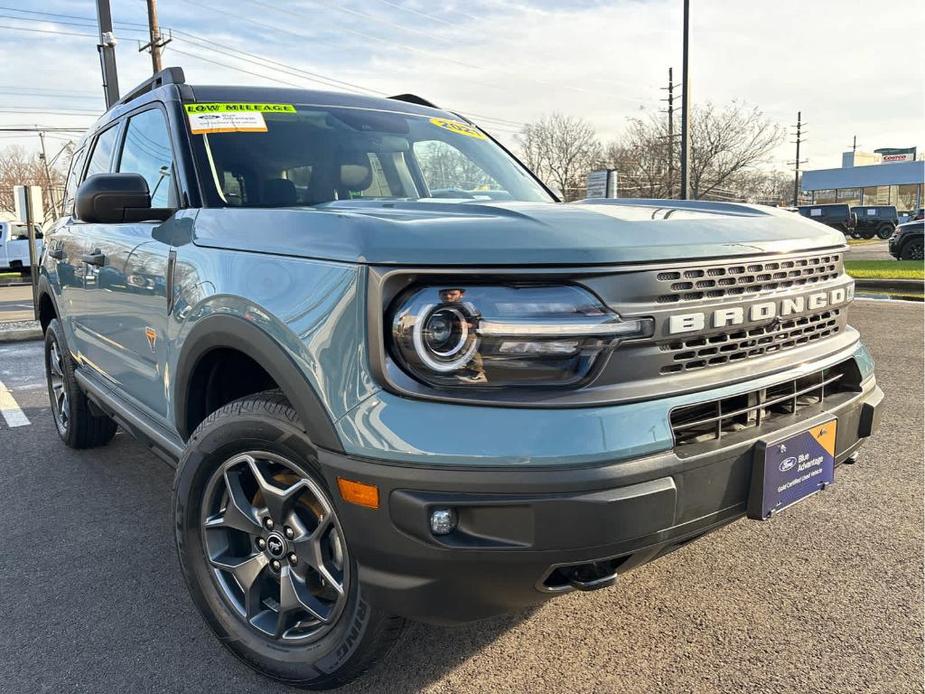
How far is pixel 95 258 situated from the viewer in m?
3.47

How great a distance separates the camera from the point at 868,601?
262cm

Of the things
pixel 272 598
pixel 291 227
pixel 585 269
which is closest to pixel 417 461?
pixel 585 269

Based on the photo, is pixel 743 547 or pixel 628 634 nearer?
pixel 628 634

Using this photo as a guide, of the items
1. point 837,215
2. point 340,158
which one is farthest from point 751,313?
point 837,215

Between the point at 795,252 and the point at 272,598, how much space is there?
1897 millimetres

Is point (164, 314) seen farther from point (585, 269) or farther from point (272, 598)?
point (585, 269)

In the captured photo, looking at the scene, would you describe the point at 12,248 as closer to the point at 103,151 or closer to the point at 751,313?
the point at 103,151

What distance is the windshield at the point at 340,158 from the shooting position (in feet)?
9.30

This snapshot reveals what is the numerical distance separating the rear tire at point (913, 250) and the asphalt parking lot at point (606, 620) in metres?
18.2

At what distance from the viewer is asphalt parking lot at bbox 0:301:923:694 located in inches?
88.3

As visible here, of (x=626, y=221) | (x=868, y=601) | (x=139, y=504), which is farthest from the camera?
(x=139, y=504)

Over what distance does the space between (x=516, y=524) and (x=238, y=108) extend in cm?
218

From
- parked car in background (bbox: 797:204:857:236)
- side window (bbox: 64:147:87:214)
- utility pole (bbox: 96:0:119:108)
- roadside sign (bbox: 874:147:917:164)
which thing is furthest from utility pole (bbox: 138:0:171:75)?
roadside sign (bbox: 874:147:917:164)

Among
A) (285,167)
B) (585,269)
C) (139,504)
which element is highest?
(285,167)
